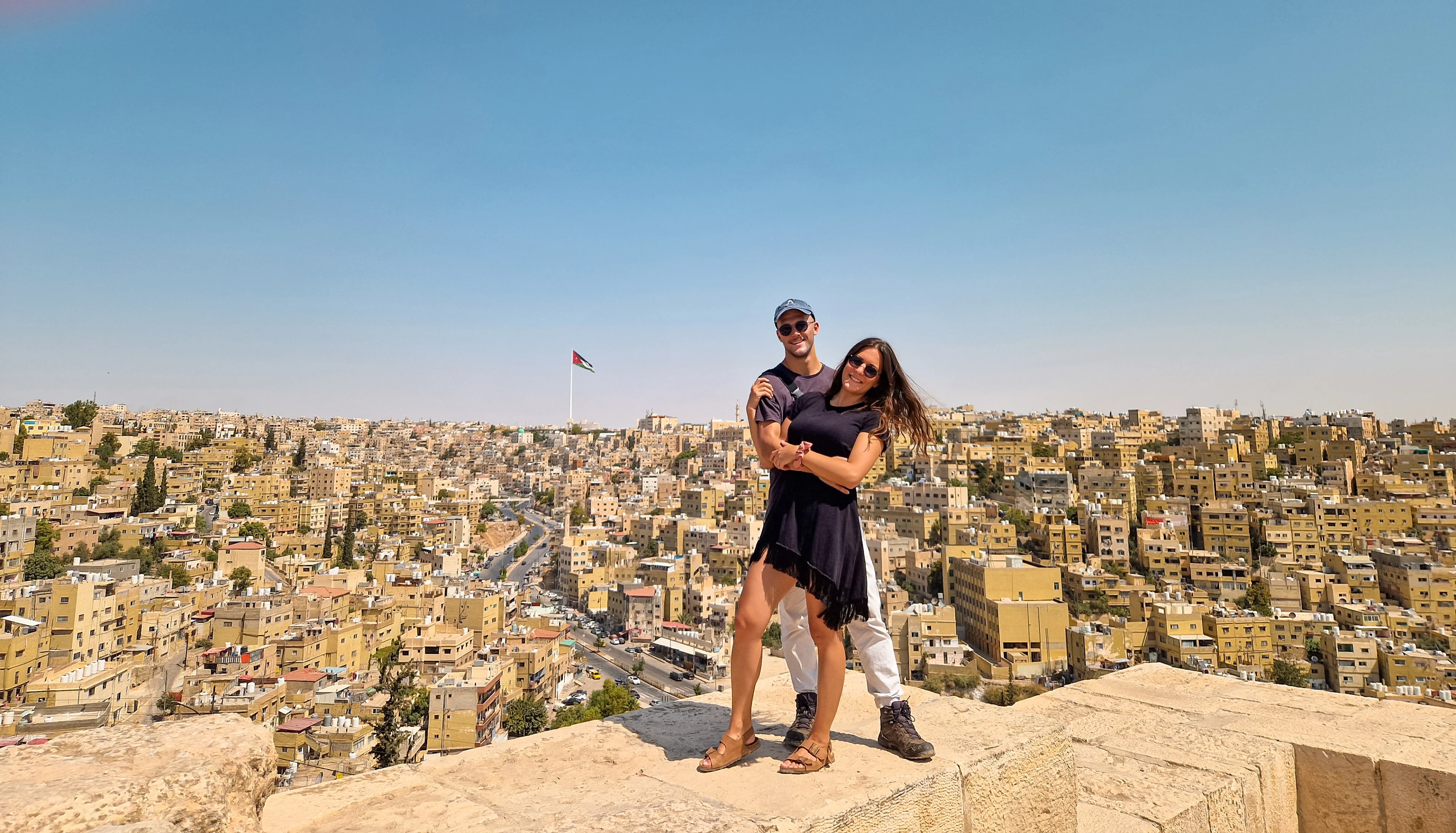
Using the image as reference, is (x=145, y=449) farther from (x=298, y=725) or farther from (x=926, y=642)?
(x=926, y=642)

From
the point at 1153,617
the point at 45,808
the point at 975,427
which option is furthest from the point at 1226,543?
the point at 45,808

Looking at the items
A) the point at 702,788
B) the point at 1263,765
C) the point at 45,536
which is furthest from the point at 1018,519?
the point at 45,536

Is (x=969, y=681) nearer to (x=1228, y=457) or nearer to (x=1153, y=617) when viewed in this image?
(x=1153, y=617)

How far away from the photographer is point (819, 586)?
1.75 m

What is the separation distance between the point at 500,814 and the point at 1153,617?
26.8 metres

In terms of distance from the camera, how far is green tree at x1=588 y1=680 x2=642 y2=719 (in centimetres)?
1806

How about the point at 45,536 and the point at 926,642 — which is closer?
the point at 926,642

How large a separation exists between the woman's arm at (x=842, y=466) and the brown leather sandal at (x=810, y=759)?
1.84 feet

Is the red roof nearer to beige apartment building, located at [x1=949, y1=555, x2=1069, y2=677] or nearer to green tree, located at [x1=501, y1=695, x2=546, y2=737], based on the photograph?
green tree, located at [x1=501, y1=695, x2=546, y2=737]

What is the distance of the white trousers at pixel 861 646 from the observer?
69.6 inches

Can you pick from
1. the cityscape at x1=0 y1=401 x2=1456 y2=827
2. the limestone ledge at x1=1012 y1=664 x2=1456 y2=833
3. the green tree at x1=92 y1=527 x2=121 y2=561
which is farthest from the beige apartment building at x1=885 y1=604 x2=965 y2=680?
the green tree at x1=92 y1=527 x2=121 y2=561

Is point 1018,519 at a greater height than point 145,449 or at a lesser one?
lesser

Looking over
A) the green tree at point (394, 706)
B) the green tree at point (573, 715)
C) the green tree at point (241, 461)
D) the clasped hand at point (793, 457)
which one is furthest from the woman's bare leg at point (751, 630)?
the green tree at point (241, 461)

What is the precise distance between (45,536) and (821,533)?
39.9 meters
